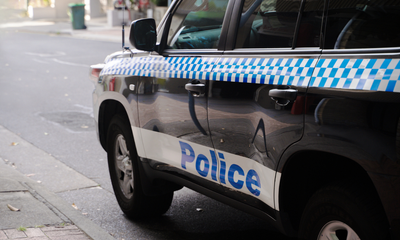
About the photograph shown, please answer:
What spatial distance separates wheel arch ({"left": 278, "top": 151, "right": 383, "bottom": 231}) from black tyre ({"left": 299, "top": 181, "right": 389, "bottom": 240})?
0.28 feet

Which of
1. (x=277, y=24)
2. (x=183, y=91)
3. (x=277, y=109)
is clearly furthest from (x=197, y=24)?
(x=277, y=109)

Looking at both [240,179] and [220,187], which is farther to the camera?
[220,187]

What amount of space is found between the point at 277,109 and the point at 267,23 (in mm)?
614

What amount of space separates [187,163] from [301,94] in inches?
50.0

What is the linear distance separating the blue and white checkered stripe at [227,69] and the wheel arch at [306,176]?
40 cm

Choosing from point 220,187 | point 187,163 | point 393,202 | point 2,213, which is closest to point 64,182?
point 2,213

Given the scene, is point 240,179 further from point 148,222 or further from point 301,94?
point 148,222

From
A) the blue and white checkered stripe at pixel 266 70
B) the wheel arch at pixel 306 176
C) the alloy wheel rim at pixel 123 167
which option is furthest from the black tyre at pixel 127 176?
the wheel arch at pixel 306 176

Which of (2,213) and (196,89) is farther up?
(196,89)

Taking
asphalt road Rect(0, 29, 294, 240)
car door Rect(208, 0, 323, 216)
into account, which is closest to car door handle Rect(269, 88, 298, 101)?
car door Rect(208, 0, 323, 216)

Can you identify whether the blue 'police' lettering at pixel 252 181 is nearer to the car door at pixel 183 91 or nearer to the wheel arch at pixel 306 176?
the wheel arch at pixel 306 176

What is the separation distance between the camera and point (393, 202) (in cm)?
211

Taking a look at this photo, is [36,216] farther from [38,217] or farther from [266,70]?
[266,70]

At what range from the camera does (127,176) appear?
4367 mm
